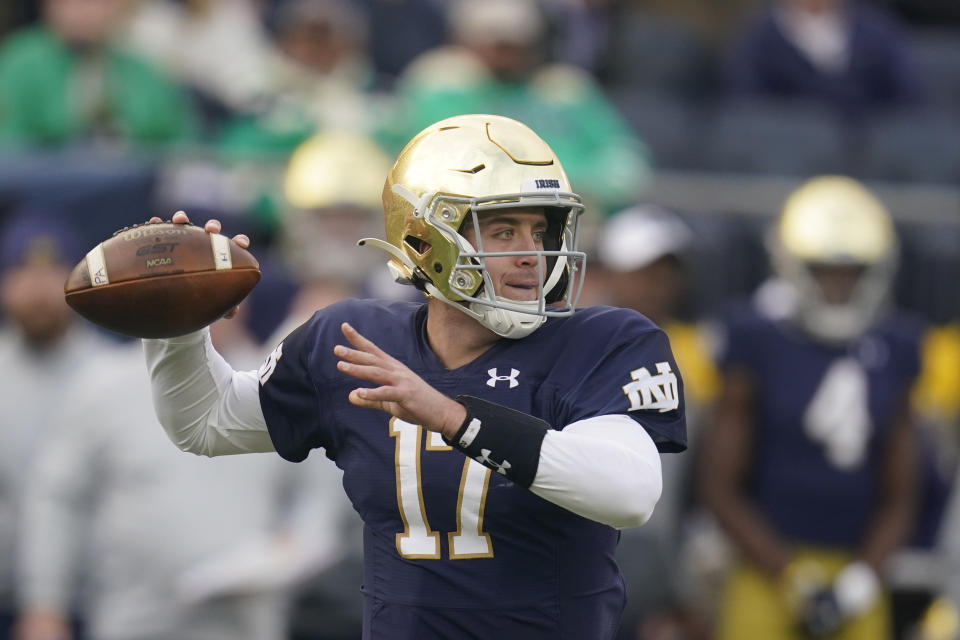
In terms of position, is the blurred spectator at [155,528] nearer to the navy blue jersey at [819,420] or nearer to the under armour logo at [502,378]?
the navy blue jersey at [819,420]

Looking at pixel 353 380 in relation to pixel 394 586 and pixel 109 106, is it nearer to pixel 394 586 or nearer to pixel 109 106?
pixel 394 586

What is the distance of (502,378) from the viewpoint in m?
3.09

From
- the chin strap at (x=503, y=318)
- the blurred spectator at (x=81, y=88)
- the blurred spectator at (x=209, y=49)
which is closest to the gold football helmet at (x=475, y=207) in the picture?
the chin strap at (x=503, y=318)

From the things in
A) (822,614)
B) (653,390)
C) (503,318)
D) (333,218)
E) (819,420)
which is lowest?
(822,614)

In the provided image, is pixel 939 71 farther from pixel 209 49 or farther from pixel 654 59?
pixel 209 49

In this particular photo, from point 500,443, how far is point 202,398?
2.33ft

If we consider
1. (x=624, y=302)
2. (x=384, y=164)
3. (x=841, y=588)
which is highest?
(x=384, y=164)

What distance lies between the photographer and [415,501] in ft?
10.0

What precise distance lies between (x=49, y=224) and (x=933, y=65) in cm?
533

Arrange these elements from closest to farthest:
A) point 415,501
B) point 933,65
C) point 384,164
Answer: point 415,501
point 384,164
point 933,65

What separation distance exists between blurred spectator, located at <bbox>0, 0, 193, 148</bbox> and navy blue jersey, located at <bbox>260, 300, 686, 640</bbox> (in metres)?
4.26

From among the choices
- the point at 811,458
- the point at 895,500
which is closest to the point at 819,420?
the point at 811,458

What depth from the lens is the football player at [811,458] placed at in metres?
5.84

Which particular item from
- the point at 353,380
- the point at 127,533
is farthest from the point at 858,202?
the point at 353,380
